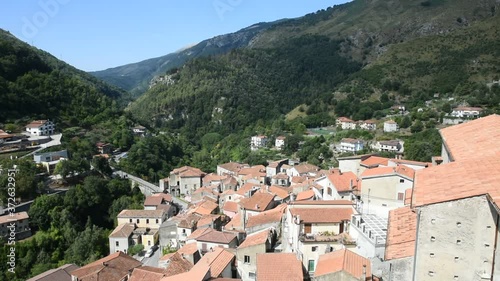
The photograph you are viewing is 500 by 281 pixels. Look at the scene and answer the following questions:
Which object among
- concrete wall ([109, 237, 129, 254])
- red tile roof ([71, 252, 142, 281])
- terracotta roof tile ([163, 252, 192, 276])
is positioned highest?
terracotta roof tile ([163, 252, 192, 276])

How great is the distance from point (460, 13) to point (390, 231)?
161335 millimetres

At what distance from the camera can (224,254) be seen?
21.2 meters

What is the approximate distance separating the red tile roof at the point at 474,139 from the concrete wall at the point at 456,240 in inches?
123

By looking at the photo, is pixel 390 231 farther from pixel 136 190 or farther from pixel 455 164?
pixel 136 190

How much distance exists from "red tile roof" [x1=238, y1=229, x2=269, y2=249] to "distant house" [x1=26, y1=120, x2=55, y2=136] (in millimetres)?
48566

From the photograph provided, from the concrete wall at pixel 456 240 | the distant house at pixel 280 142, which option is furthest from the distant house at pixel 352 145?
the concrete wall at pixel 456 240

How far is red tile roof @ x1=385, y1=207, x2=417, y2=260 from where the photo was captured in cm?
1157

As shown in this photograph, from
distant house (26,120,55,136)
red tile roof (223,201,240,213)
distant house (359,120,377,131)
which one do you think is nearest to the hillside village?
red tile roof (223,201,240,213)

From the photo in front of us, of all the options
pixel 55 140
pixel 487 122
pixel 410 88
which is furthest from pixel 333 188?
pixel 410 88

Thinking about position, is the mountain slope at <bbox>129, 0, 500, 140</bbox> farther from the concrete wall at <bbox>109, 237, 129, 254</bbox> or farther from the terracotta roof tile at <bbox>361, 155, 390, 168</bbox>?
the concrete wall at <bbox>109, 237, 129, 254</bbox>

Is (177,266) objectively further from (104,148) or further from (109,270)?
(104,148)

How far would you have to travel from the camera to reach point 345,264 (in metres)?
15.1

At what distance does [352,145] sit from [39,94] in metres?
57.4

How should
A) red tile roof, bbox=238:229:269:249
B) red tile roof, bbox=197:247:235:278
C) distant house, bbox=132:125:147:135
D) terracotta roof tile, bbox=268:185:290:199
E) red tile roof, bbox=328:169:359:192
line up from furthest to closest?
distant house, bbox=132:125:147:135 → terracotta roof tile, bbox=268:185:290:199 → red tile roof, bbox=328:169:359:192 → red tile roof, bbox=238:229:269:249 → red tile roof, bbox=197:247:235:278
